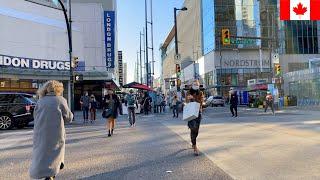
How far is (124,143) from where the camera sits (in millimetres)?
14891

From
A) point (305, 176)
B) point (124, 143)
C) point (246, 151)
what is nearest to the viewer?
point (305, 176)

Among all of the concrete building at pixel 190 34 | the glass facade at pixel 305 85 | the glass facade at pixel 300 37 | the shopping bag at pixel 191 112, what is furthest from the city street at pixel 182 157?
the concrete building at pixel 190 34

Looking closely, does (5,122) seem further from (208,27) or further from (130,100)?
(208,27)

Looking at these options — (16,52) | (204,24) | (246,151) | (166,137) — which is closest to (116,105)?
(166,137)

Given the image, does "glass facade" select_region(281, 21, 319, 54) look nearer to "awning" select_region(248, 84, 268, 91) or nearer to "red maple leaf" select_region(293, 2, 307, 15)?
"awning" select_region(248, 84, 268, 91)

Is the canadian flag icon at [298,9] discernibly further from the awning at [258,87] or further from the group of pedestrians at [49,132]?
the awning at [258,87]

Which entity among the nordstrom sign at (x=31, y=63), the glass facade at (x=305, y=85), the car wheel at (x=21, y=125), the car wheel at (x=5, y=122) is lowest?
the car wheel at (x=21, y=125)

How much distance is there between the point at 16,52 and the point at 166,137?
2775 centimetres

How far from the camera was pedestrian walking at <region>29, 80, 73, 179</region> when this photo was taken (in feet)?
22.3

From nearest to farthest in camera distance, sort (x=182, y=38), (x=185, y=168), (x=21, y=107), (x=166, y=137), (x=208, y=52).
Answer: (x=185, y=168)
(x=166, y=137)
(x=21, y=107)
(x=208, y=52)
(x=182, y=38)

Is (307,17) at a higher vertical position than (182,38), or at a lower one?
lower

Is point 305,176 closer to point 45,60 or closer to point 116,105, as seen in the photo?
point 116,105

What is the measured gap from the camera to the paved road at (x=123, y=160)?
928cm

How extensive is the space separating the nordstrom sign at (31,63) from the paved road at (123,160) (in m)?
24.8
